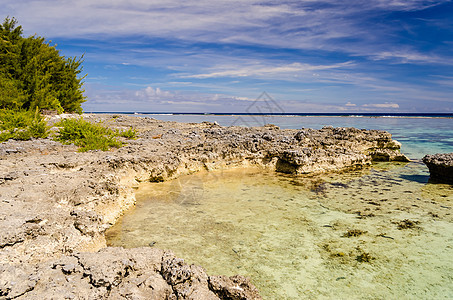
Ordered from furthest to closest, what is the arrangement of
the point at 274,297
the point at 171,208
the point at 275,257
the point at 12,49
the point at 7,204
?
the point at 12,49 < the point at 171,208 < the point at 275,257 < the point at 7,204 < the point at 274,297

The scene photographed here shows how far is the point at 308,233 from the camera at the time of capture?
16.3 ft

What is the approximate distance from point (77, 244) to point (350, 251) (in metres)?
4.26

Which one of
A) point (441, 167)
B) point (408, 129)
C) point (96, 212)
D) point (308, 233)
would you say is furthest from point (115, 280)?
point (408, 129)

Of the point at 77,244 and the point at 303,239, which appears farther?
the point at 303,239

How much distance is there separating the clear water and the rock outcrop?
600 millimetres

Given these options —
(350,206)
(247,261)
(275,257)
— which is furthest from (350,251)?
(350,206)

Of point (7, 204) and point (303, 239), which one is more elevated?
point (7, 204)

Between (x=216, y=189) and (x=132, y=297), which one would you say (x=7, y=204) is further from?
(x=216, y=189)

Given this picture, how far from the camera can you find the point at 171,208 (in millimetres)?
6031

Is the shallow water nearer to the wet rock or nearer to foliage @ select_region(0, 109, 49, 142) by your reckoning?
the wet rock

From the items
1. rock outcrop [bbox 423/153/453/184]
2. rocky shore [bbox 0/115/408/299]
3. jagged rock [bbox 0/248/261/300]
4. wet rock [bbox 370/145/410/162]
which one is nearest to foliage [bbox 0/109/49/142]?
rocky shore [bbox 0/115/408/299]

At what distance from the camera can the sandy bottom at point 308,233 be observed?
11.7 feet

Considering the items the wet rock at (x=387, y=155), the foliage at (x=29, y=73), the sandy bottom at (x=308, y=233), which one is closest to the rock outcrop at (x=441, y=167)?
the sandy bottom at (x=308, y=233)

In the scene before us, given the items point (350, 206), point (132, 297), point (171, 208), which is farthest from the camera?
point (350, 206)
